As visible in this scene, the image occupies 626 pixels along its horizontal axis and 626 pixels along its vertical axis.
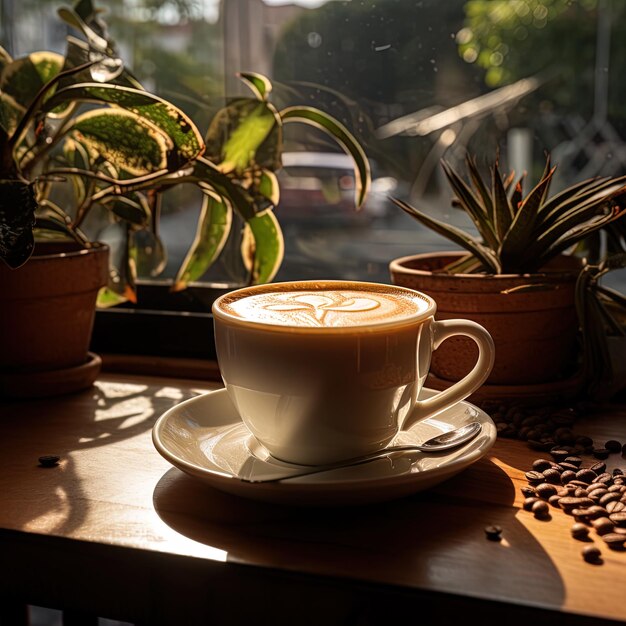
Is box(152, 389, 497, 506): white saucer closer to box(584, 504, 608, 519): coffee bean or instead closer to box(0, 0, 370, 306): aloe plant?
box(584, 504, 608, 519): coffee bean

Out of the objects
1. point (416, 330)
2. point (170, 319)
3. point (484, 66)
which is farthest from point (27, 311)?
point (484, 66)

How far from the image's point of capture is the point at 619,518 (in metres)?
0.58

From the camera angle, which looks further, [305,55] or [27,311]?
[305,55]

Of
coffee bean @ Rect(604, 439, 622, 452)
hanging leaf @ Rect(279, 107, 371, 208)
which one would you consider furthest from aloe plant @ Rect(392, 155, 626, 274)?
coffee bean @ Rect(604, 439, 622, 452)

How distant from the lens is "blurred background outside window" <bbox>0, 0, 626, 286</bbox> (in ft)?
3.36

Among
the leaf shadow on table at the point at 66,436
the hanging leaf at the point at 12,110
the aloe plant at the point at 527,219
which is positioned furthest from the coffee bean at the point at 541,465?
the hanging leaf at the point at 12,110

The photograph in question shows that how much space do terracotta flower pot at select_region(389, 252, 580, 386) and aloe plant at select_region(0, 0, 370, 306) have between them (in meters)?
0.19

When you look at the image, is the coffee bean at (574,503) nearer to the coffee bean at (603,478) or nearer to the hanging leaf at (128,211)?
the coffee bean at (603,478)

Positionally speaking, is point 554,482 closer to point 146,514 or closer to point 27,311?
point 146,514

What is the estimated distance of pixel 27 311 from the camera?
35.0 inches

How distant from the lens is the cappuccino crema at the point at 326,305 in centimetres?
63

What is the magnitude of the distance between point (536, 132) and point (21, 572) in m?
0.81

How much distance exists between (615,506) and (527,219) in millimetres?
329

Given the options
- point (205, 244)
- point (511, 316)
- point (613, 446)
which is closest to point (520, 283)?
point (511, 316)
